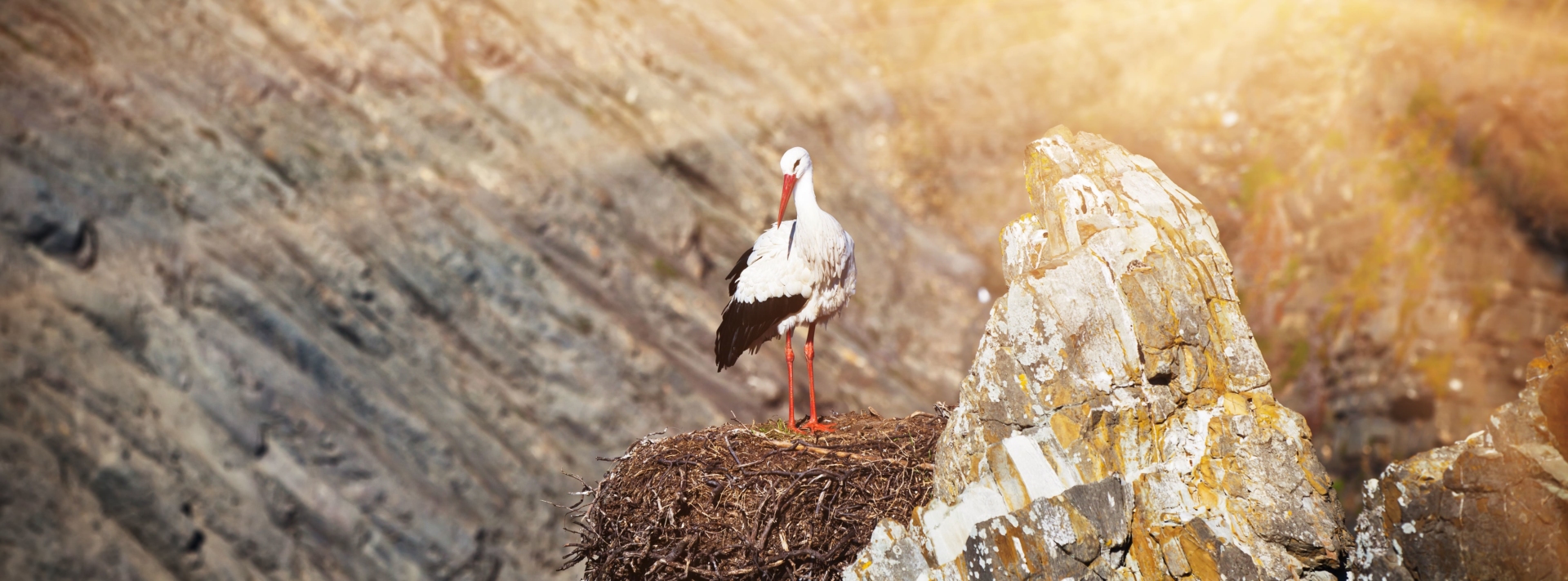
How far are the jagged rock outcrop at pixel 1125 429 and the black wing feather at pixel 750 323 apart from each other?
2692 millimetres

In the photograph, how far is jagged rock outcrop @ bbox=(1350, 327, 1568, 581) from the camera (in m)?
3.80

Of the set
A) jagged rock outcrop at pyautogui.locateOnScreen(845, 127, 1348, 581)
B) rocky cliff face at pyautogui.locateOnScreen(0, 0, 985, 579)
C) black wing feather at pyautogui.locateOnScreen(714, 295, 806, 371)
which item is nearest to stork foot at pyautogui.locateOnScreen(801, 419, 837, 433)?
black wing feather at pyautogui.locateOnScreen(714, 295, 806, 371)

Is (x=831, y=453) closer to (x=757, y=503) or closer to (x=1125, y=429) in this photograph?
(x=757, y=503)

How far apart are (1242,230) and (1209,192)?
1106 mm

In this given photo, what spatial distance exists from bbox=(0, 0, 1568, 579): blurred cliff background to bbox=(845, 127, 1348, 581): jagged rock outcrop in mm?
11297

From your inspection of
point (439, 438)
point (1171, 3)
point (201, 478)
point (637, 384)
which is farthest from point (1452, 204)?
point (201, 478)

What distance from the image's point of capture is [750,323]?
320 inches

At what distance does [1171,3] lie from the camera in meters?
22.8

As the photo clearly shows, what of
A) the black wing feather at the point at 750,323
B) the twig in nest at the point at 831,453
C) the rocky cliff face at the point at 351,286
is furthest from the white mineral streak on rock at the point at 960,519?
the rocky cliff face at the point at 351,286

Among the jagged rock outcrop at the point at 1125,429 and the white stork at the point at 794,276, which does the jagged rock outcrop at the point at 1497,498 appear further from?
the white stork at the point at 794,276

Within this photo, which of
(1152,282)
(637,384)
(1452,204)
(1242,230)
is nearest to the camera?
(1152,282)

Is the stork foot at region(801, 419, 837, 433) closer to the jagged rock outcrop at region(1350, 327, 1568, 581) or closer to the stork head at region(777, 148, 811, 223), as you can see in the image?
the stork head at region(777, 148, 811, 223)

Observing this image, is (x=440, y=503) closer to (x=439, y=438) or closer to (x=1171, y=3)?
(x=439, y=438)

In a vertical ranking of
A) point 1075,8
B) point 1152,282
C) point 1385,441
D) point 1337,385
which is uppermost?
point 1075,8
